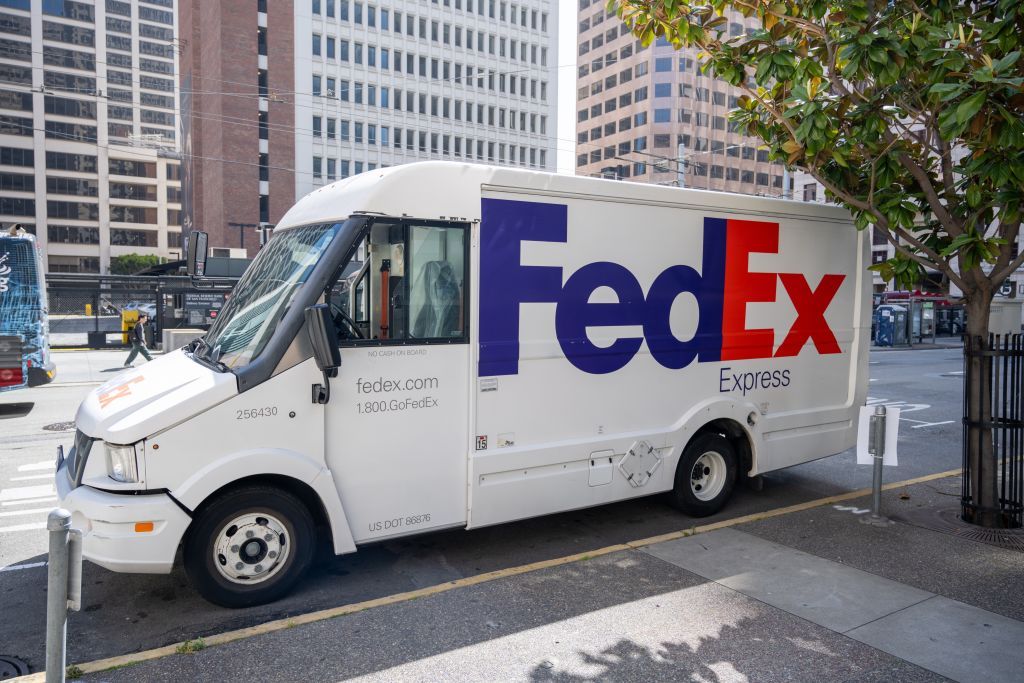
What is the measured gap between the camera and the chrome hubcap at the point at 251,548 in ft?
15.9

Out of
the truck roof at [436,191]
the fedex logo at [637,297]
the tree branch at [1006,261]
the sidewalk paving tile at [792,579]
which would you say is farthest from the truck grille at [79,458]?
the tree branch at [1006,261]

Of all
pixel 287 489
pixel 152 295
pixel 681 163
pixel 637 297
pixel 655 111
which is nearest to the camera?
pixel 287 489

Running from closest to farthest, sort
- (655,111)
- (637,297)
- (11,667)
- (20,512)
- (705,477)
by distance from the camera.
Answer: (11,667) < (637,297) < (20,512) < (705,477) < (655,111)

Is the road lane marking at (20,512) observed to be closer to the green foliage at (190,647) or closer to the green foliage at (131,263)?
the green foliage at (190,647)

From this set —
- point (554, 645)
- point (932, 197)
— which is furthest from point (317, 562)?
Result: point (932, 197)

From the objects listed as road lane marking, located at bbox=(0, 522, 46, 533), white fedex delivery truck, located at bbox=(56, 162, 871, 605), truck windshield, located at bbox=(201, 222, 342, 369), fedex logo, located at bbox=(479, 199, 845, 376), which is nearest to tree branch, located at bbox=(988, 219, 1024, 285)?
fedex logo, located at bbox=(479, 199, 845, 376)

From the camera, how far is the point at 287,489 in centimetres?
509

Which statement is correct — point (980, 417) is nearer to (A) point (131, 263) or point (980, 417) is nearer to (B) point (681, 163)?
(B) point (681, 163)

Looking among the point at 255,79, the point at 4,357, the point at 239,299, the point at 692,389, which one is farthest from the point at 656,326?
the point at 255,79

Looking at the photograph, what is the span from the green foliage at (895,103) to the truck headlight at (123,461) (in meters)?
5.35

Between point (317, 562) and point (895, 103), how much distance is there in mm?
6354

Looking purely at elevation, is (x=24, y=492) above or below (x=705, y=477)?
below

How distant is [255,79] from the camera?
75062 millimetres

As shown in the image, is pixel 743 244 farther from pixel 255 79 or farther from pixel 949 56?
pixel 255 79
